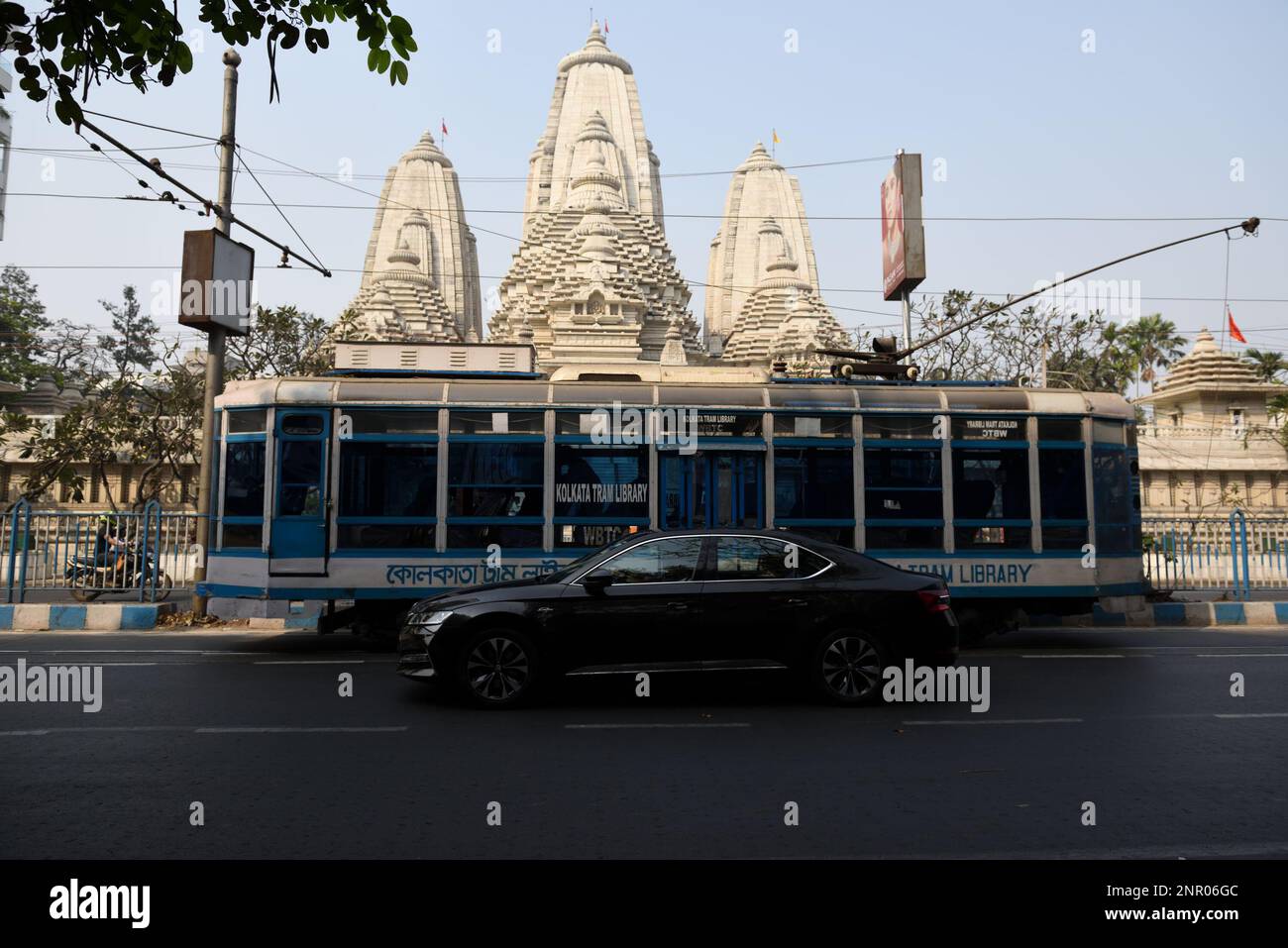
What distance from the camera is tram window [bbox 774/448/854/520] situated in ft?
38.4

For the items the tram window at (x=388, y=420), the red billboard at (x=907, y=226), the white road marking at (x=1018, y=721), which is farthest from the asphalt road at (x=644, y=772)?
the red billboard at (x=907, y=226)

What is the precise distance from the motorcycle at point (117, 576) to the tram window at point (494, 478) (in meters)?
6.73

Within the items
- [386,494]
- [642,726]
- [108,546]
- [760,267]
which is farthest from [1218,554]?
[760,267]

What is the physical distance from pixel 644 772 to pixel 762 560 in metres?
2.78

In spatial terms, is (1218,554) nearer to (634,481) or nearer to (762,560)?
(634,481)

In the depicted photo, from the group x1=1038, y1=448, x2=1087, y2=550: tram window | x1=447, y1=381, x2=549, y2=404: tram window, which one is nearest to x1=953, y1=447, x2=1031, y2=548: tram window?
x1=1038, y1=448, x2=1087, y2=550: tram window

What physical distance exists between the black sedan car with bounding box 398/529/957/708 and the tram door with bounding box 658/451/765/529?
3.18 meters

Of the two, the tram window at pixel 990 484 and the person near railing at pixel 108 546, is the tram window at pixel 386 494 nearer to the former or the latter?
the person near railing at pixel 108 546

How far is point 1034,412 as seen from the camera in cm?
1205

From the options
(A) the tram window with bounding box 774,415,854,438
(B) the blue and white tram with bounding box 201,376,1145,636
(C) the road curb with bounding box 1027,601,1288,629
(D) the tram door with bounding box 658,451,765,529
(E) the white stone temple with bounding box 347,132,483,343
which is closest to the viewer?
(B) the blue and white tram with bounding box 201,376,1145,636

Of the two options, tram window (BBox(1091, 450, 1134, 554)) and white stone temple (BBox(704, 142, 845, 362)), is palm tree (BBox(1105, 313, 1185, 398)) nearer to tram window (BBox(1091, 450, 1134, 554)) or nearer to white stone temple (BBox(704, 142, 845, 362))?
white stone temple (BBox(704, 142, 845, 362))

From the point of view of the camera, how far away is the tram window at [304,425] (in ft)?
37.2

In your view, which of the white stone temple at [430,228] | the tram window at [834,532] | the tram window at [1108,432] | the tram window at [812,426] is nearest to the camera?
the tram window at [834,532]
